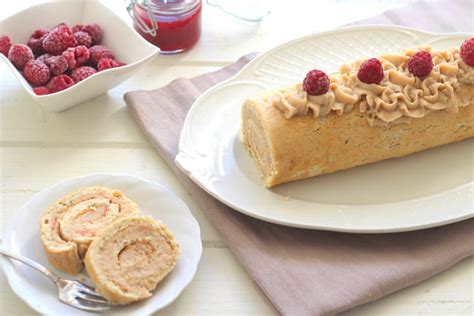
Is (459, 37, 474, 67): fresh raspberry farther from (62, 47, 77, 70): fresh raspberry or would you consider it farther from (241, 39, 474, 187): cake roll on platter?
(62, 47, 77, 70): fresh raspberry

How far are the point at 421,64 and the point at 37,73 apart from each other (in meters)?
1.36

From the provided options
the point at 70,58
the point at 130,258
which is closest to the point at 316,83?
the point at 130,258

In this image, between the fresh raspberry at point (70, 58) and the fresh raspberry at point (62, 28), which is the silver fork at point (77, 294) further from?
the fresh raspberry at point (62, 28)

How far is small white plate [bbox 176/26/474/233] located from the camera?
2.14 metres

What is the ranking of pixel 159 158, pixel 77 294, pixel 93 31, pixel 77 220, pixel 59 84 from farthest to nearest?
1. pixel 93 31
2. pixel 59 84
3. pixel 159 158
4. pixel 77 220
5. pixel 77 294

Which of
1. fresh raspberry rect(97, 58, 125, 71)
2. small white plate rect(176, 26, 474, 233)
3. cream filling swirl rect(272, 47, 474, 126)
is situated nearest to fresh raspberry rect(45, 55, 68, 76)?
fresh raspberry rect(97, 58, 125, 71)

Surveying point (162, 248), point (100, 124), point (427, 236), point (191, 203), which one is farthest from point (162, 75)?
point (427, 236)

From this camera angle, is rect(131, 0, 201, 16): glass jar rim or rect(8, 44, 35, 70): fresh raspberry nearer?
rect(8, 44, 35, 70): fresh raspberry

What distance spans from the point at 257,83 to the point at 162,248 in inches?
35.4

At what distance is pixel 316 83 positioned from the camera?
86.7 inches

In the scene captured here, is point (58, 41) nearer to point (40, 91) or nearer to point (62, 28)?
point (62, 28)

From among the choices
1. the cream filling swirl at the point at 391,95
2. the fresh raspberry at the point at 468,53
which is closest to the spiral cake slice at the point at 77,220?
the cream filling swirl at the point at 391,95

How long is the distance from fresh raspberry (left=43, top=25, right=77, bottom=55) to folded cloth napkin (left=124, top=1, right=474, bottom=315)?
0.75 metres

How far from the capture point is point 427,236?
214 cm
